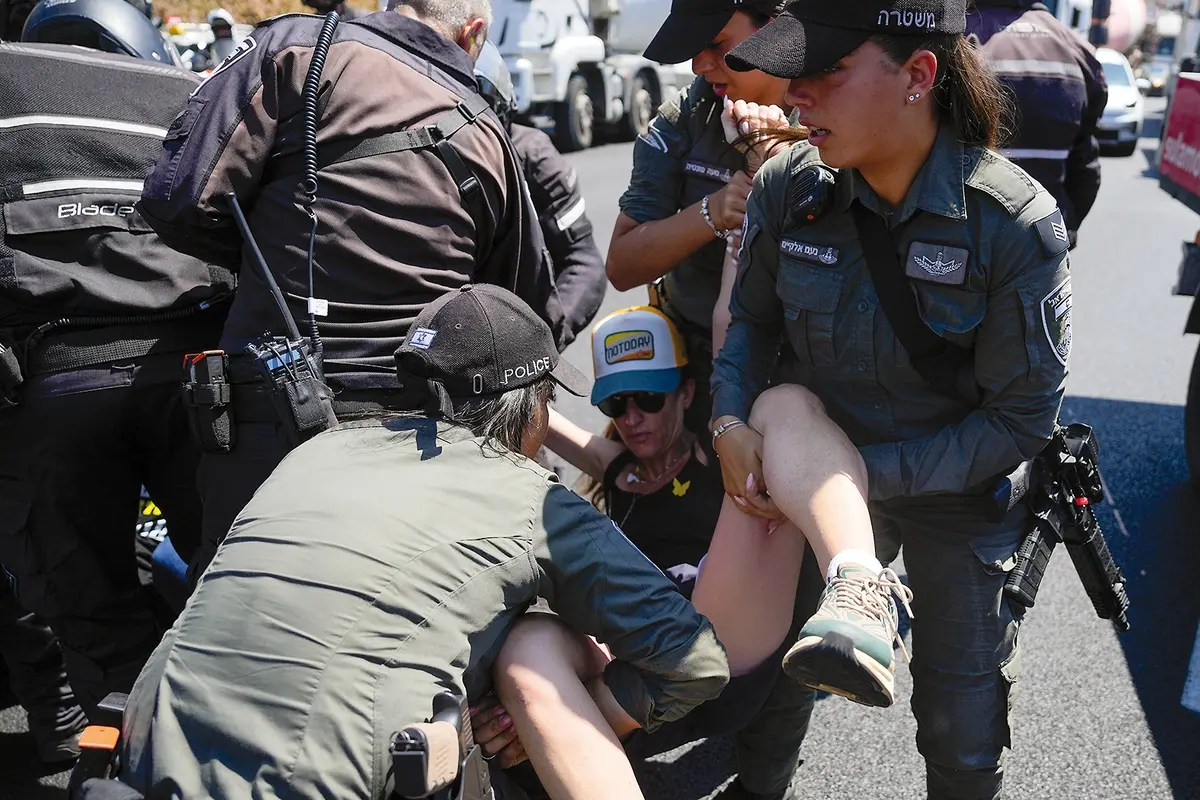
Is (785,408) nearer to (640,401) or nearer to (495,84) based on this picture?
(640,401)

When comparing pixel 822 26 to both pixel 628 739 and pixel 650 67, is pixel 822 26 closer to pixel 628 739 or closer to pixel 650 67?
pixel 628 739

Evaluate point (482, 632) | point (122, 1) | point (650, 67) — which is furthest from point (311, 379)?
point (650, 67)

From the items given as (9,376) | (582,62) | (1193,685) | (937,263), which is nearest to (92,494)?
(9,376)

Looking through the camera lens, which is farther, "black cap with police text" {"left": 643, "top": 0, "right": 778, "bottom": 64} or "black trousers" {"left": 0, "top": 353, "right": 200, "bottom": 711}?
"black trousers" {"left": 0, "top": 353, "right": 200, "bottom": 711}

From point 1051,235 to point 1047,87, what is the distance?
1851 millimetres

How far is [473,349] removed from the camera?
221 cm

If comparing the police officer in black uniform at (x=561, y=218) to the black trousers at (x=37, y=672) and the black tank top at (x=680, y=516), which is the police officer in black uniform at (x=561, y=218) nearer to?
the black tank top at (x=680, y=516)

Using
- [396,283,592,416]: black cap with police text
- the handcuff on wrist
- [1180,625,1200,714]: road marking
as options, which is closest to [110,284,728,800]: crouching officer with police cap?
[396,283,592,416]: black cap with police text

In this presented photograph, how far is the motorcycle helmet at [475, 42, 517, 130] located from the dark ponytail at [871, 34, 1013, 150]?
1437mm

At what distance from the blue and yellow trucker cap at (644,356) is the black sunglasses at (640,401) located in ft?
0.07

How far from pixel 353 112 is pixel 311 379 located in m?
0.64

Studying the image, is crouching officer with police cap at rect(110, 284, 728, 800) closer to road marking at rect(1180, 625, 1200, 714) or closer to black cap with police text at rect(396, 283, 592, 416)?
black cap with police text at rect(396, 283, 592, 416)

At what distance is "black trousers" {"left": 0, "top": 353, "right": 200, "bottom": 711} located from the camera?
9.86 feet

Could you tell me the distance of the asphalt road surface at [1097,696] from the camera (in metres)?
3.28
